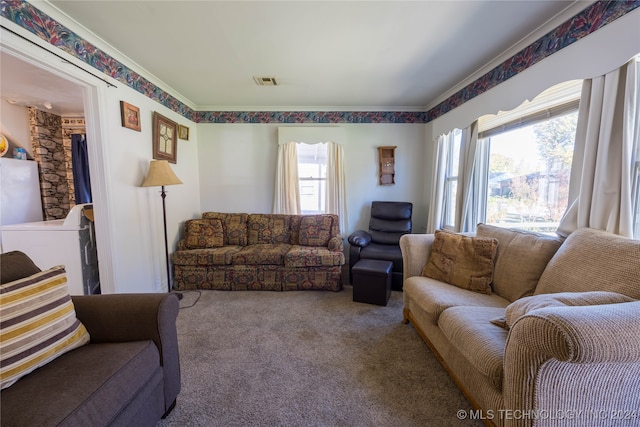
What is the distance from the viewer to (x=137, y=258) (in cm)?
253

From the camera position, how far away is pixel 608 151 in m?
1.52

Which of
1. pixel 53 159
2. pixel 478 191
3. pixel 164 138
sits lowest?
pixel 478 191

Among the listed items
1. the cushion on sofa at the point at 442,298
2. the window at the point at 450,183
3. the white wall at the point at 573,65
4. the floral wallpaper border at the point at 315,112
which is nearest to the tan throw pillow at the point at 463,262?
the cushion on sofa at the point at 442,298

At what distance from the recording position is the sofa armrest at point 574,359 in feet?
2.69

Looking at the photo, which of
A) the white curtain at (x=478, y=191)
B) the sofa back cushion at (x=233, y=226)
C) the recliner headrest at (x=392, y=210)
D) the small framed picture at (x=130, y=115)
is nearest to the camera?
the small framed picture at (x=130, y=115)

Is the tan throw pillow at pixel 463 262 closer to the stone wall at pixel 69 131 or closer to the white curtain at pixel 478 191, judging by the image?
the white curtain at pixel 478 191

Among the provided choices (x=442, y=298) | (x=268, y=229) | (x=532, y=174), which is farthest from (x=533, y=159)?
(x=268, y=229)

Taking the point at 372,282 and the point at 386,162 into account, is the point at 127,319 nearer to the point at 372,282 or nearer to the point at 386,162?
the point at 372,282

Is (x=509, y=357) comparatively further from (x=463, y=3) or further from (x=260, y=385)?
(x=463, y=3)

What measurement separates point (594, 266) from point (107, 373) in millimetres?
2314

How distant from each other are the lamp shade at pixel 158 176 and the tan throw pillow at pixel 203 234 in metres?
0.86

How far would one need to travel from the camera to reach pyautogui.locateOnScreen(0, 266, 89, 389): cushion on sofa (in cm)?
93

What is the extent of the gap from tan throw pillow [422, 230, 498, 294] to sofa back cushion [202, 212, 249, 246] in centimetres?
242

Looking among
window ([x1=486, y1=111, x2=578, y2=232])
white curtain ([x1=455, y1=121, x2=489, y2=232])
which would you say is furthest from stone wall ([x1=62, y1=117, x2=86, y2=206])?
window ([x1=486, y1=111, x2=578, y2=232])
